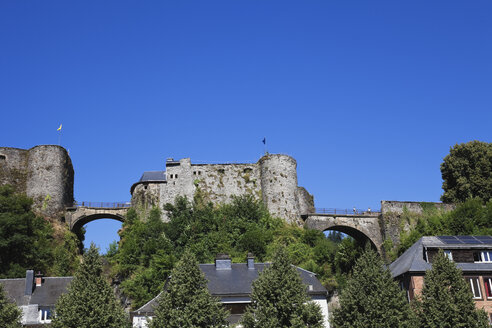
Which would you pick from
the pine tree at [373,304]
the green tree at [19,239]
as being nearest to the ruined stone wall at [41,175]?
the green tree at [19,239]

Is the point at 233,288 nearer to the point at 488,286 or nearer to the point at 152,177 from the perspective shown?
the point at 488,286

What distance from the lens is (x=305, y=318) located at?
2647cm

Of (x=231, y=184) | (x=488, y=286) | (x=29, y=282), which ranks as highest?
(x=231, y=184)

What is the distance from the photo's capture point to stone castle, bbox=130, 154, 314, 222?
54531 mm

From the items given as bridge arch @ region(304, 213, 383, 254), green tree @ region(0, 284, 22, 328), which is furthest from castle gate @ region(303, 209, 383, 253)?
green tree @ region(0, 284, 22, 328)

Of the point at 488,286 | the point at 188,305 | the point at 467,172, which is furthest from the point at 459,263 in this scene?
the point at 467,172

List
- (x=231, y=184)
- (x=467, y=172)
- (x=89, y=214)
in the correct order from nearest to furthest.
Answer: (x=89, y=214) → (x=231, y=184) → (x=467, y=172)

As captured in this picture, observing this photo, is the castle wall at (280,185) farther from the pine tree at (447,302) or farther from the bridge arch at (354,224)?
A: the pine tree at (447,302)

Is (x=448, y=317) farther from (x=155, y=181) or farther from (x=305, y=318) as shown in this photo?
(x=155, y=181)

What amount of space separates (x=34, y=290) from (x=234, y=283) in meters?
12.6

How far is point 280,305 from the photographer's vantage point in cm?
2644

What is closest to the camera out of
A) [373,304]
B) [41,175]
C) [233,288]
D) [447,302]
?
[373,304]

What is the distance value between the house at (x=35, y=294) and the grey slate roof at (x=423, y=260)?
65.3ft

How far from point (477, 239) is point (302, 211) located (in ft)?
70.5
